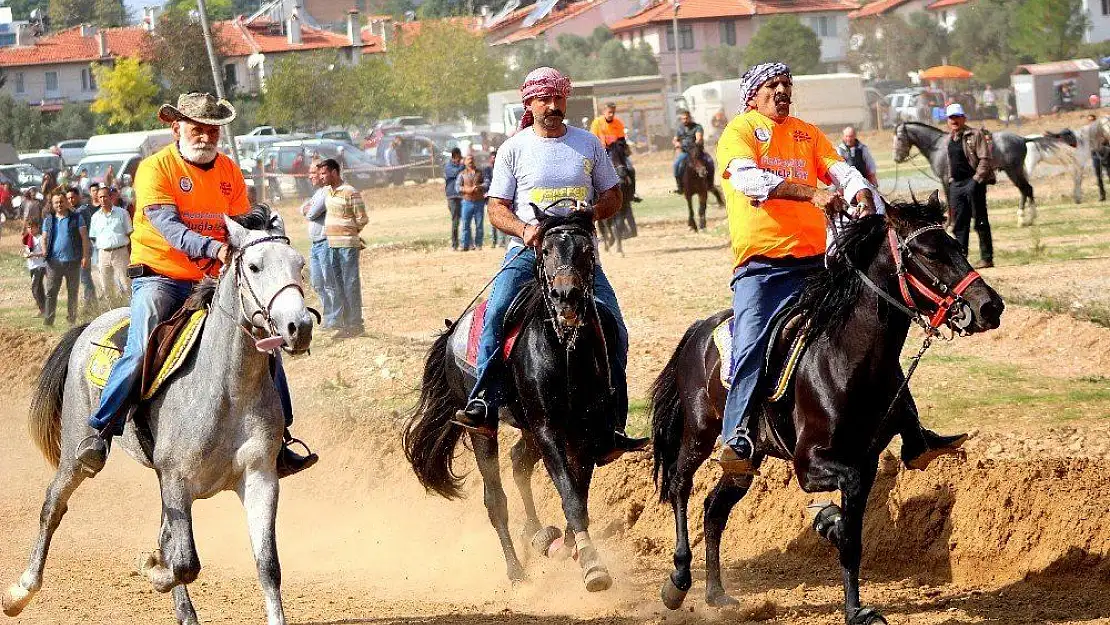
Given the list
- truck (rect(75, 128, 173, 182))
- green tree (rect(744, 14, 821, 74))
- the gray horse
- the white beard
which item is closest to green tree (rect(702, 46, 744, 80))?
green tree (rect(744, 14, 821, 74))

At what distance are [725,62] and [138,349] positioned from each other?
85.8 m

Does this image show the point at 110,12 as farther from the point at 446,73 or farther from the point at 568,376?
the point at 568,376

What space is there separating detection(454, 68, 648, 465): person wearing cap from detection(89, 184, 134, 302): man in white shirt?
14.2 metres

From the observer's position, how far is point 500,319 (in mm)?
8727

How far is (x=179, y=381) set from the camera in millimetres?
7664

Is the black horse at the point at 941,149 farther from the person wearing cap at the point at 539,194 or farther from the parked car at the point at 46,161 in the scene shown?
the parked car at the point at 46,161

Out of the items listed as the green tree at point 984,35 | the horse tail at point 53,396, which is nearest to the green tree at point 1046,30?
the green tree at point 984,35

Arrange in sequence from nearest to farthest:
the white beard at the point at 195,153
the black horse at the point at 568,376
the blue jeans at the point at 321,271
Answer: the black horse at the point at 568,376 → the white beard at the point at 195,153 → the blue jeans at the point at 321,271

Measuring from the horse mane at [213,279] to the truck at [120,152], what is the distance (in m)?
37.3

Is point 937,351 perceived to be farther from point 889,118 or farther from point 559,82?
point 889,118

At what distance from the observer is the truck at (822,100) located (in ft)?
205

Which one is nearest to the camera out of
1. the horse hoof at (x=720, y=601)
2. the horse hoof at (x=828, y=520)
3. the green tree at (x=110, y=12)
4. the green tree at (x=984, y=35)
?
the horse hoof at (x=828, y=520)

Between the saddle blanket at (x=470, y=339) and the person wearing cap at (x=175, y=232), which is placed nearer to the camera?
the person wearing cap at (x=175, y=232)

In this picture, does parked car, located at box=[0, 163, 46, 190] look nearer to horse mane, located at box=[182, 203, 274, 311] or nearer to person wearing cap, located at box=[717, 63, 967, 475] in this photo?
horse mane, located at box=[182, 203, 274, 311]
